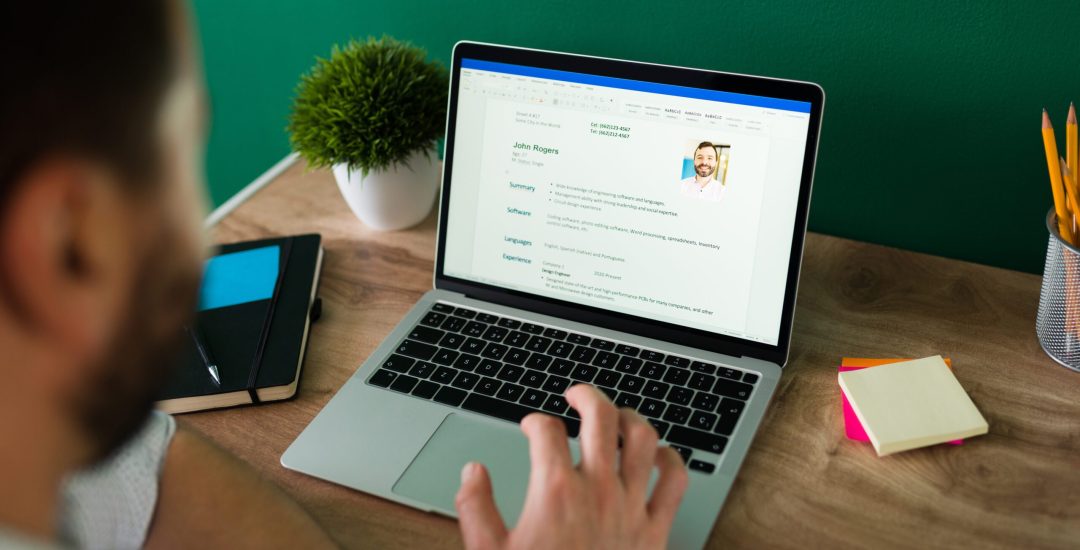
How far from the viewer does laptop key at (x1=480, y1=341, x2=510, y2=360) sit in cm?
87

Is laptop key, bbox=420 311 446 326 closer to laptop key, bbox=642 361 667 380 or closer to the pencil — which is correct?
laptop key, bbox=642 361 667 380

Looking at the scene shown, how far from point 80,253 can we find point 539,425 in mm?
321

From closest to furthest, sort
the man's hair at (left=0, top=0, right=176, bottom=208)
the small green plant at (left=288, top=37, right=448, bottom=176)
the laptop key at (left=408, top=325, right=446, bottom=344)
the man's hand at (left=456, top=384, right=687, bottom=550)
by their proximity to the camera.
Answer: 1. the man's hair at (left=0, top=0, right=176, bottom=208)
2. the man's hand at (left=456, top=384, right=687, bottom=550)
3. the laptop key at (left=408, top=325, right=446, bottom=344)
4. the small green plant at (left=288, top=37, right=448, bottom=176)

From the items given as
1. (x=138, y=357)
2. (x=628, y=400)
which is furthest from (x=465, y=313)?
(x=138, y=357)

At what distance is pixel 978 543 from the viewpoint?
0.67 metres

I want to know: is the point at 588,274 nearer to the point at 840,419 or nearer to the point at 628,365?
the point at 628,365

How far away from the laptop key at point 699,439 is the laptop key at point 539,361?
15 centimetres

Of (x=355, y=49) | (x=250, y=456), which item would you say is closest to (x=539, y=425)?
(x=250, y=456)

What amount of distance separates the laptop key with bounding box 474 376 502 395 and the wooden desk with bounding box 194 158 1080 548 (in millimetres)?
143

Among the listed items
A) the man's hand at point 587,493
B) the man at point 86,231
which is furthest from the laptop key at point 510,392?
the man at point 86,231

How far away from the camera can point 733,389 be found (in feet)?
2.68

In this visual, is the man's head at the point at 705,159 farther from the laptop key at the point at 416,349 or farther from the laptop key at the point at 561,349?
the laptop key at the point at 416,349

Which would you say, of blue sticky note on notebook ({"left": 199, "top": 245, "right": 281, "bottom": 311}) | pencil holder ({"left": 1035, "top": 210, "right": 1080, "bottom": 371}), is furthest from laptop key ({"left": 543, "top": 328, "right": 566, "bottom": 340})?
pencil holder ({"left": 1035, "top": 210, "right": 1080, "bottom": 371})

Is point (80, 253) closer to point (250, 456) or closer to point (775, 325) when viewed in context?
point (250, 456)
